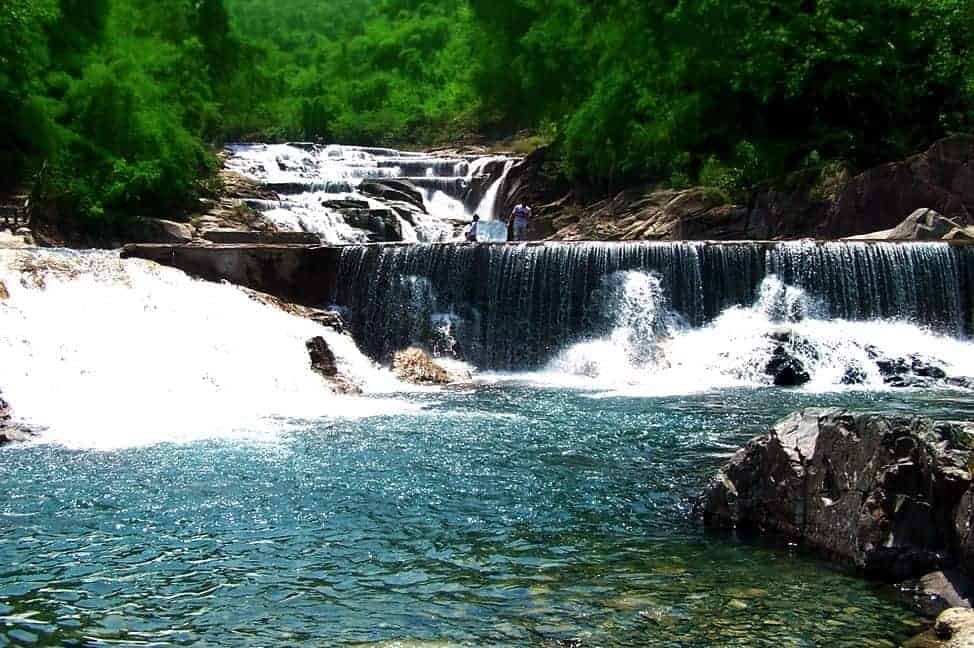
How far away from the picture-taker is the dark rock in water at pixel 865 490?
21.4 ft

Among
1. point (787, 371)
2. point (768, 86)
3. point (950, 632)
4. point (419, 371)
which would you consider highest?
point (768, 86)

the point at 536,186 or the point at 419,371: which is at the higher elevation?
the point at 536,186

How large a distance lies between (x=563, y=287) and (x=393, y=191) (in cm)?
1199

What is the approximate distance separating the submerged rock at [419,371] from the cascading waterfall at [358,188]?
27.3 feet

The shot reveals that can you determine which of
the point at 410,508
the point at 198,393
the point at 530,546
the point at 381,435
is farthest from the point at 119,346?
the point at 530,546

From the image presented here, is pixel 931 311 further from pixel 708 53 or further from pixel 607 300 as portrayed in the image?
pixel 708 53

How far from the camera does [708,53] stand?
28.8m

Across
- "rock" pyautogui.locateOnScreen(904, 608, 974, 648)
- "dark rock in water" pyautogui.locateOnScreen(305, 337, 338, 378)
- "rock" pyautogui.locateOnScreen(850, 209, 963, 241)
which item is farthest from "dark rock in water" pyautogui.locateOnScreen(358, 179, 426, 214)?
"rock" pyautogui.locateOnScreen(904, 608, 974, 648)

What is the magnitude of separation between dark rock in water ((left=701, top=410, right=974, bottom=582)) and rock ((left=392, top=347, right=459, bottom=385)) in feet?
31.8

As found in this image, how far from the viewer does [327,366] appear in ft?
54.9

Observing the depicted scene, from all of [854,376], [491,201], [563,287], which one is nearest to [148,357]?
[563,287]

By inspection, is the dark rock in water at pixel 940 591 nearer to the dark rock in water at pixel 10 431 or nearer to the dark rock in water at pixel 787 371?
the dark rock in water at pixel 10 431

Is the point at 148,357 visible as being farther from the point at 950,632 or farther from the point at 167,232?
the point at 950,632

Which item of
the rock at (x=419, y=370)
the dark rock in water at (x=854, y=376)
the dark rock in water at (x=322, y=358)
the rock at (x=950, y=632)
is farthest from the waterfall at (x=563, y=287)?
the rock at (x=950, y=632)
